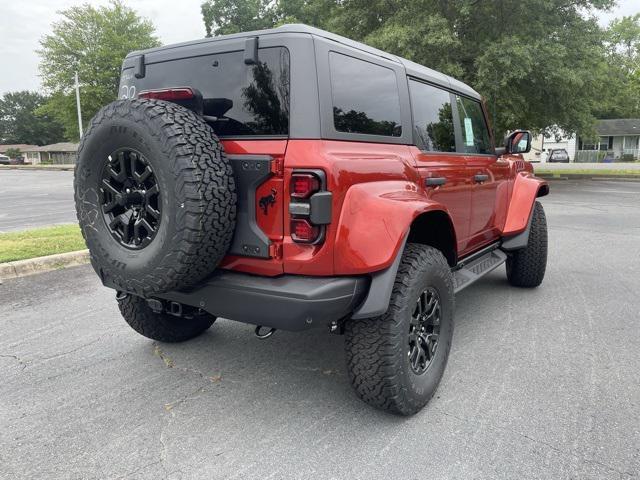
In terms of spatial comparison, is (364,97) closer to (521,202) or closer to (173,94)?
(173,94)

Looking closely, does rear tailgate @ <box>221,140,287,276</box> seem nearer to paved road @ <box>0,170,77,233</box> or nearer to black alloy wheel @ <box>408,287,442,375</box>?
black alloy wheel @ <box>408,287,442,375</box>

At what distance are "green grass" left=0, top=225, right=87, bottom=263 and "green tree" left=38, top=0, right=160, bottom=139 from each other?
37.8 meters

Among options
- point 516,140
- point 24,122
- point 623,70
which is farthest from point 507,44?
point 24,122

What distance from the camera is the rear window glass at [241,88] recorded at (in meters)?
2.39

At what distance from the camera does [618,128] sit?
51.2m

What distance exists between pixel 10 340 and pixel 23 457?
1739 mm

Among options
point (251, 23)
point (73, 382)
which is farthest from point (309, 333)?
point (251, 23)

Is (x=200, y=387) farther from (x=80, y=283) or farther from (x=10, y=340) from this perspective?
(x=80, y=283)

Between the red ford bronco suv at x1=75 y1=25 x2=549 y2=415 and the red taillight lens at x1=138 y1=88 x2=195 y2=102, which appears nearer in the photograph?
the red ford bronco suv at x1=75 y1=25 x2=549 y2=415

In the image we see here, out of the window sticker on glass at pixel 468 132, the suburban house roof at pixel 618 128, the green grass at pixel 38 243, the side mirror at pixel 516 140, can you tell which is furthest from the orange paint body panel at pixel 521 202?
the suburban house roof at pixel 618 128

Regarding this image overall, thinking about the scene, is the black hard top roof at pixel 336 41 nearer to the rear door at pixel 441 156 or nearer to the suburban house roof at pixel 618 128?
the rear door at pixel 441 156

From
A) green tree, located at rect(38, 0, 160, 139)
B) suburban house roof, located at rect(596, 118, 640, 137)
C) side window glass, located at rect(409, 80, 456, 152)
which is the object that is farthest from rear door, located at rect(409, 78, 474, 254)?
suburban house roof, located at rect(596, 118, 640, 137)

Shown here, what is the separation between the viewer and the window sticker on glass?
4.00 meters

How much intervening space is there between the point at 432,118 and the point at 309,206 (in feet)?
5.36
